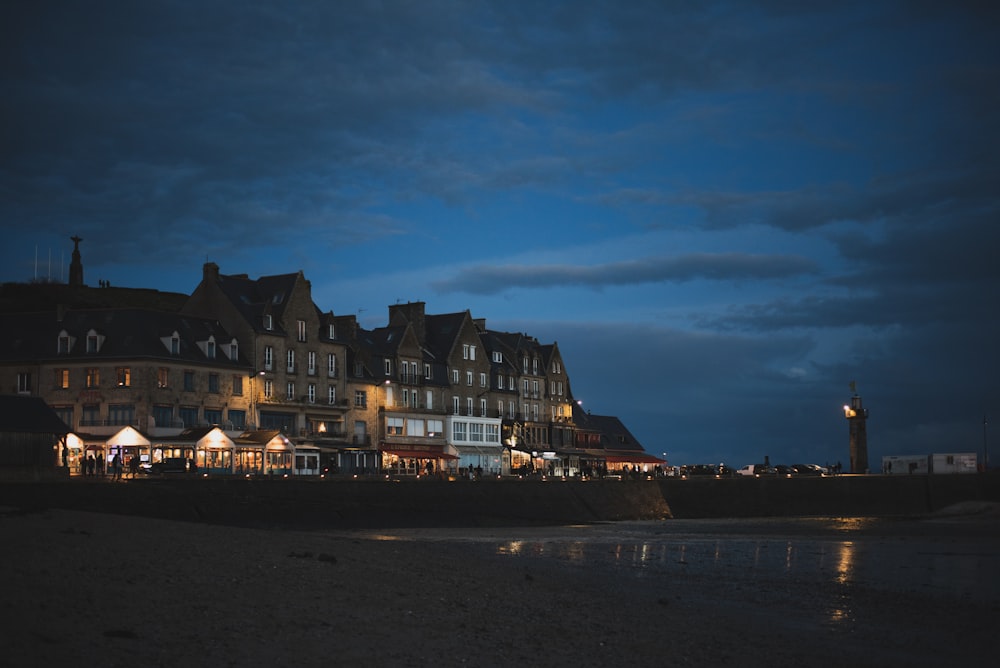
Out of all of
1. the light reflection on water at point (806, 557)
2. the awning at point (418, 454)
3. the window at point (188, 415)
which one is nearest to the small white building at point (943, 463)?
the awning at point (418, 454)

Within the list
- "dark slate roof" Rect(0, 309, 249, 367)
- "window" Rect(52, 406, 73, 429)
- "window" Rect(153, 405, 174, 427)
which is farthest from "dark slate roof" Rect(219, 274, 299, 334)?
"window" Rect(52, 406, 73, 429)

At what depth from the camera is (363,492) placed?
61.9 metres

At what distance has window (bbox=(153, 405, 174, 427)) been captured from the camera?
74812 mm

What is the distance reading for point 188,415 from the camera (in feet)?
253

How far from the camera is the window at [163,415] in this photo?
74.8 meters

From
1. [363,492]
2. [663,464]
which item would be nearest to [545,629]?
[363,492]

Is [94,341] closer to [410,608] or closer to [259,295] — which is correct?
[259,295]

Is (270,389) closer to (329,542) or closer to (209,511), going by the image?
(209,511)

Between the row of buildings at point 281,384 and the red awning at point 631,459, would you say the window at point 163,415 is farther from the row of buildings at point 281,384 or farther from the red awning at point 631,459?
the red awning at point 631,459

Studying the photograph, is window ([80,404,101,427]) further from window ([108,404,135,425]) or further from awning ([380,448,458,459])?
awning ([380,448,458,459])

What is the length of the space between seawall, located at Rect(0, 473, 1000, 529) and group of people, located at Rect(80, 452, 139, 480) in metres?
6.88

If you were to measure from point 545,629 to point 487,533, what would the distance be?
3352cm

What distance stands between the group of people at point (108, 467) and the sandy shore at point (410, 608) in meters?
28.7

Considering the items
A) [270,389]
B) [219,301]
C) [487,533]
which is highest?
[219,301]
